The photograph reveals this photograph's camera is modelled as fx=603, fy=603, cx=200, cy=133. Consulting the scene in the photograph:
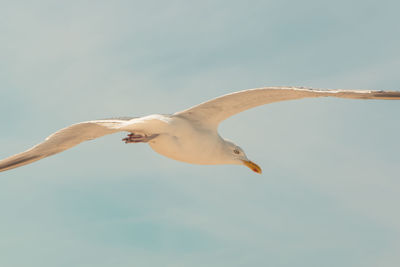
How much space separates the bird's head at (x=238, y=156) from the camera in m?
14.3

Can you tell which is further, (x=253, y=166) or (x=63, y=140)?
(x=253, y=166)

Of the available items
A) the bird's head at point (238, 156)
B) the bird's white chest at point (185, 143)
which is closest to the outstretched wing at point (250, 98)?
the bird's white chest at point (185, 143)

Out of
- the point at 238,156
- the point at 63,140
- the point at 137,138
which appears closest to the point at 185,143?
the point at 137,138

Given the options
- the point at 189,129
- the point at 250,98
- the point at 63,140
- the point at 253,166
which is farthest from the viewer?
the point at 253,166

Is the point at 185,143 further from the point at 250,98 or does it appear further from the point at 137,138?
the point at 250,98

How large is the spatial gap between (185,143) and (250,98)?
1.79m

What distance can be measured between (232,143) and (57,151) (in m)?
4.09

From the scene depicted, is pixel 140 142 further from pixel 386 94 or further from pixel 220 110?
pixel 386 94

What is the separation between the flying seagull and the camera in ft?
39.2

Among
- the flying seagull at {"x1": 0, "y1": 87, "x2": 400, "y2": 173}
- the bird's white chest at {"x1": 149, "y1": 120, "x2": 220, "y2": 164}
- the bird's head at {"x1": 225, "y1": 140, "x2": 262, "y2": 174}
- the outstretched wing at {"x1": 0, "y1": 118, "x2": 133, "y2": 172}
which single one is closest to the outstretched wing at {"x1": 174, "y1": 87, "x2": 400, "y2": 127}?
the flying seagull at {"x1": 0, "y1": 87, "x2": 400, "y2": 173}

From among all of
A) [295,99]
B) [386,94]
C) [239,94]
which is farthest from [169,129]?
[386,94]

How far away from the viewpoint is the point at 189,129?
13.0 metres

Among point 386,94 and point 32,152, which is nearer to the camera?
point 386,94

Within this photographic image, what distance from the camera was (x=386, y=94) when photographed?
474 inches
